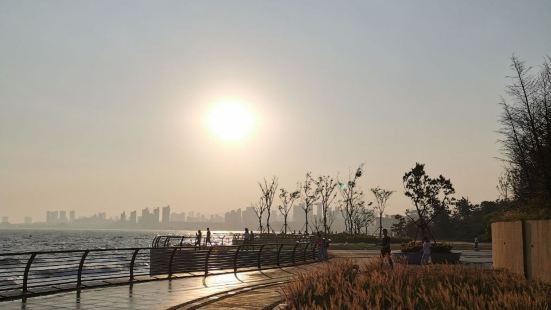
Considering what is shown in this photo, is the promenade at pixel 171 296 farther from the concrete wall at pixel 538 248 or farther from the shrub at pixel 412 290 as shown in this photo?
the concrete wall at pixel 538 248

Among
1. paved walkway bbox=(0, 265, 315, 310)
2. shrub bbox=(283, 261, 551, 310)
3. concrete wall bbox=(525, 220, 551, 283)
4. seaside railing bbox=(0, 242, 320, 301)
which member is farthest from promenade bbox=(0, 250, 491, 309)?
concrete wall bbox=(525, 220, 551, 283)

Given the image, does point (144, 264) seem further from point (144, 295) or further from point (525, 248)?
point (525, 248)

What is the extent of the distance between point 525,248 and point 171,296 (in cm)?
1073

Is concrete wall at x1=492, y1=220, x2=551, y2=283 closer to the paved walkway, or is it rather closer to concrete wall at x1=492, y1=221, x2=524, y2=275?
concrete wall at x1=492, y1=221, x2=524, y2=275

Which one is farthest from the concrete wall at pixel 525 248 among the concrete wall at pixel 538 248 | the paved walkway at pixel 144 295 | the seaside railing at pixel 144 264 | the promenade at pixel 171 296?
the seaside railing at pixel 144 264

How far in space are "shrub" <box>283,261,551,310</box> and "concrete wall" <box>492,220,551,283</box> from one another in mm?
2243

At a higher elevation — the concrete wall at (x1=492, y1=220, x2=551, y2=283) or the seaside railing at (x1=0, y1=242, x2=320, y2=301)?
the concrete wall at (x1=492, y1=220, x2=551, y2=283)

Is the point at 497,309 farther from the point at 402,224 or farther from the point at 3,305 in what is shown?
the point at 402,224

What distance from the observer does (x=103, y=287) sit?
55.1 feet

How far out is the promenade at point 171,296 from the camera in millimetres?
13078

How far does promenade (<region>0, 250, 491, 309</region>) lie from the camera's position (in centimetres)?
1308

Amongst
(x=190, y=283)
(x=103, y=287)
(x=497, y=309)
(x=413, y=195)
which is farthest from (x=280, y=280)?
(x=413, y=195)

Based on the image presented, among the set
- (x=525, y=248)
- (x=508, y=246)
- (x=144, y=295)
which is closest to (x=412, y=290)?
(x=525, y=248)

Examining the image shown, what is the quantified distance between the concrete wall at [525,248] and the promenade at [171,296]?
703 cm
